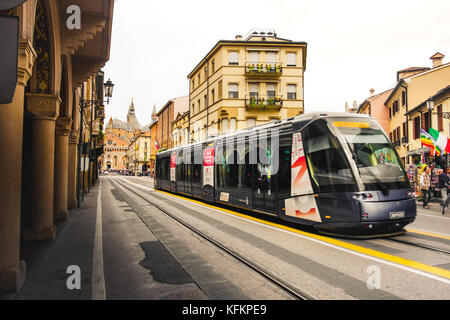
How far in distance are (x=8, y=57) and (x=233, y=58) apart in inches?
1355

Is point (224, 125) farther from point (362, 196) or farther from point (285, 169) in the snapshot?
point (362, 196)

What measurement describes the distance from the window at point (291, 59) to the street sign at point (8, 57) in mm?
34950

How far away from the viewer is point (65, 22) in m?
8.27

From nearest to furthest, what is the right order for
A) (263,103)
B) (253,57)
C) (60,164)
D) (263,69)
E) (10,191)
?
(10,191) < (60,164) < (263,103) < (263,69) < (253,57)

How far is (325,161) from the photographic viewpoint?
761cm

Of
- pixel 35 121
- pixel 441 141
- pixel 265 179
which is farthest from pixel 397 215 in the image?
pixel 441 141

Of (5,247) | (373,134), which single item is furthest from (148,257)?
(373,134)

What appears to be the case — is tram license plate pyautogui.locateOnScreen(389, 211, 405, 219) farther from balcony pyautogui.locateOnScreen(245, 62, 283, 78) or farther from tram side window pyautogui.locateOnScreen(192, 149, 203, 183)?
balcony pyautogui.locateOnScreen(245, 62, 283, 78)

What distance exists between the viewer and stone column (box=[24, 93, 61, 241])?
7.59 meters

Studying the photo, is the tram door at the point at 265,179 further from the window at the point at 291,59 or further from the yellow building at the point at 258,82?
the window at the point at 291,59

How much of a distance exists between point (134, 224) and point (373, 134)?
22.8 ft

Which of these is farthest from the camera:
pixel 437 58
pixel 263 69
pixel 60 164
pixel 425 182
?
A: pixel 263 69

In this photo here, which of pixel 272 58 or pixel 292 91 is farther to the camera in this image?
pixel 292 91

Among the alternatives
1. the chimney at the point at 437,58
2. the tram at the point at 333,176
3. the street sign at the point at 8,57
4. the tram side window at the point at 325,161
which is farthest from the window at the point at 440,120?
the street sign at the point at 8,57
